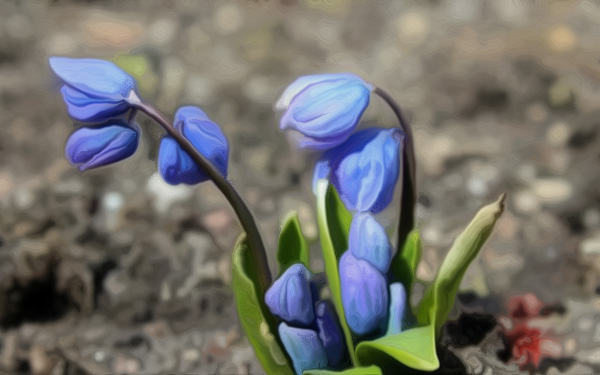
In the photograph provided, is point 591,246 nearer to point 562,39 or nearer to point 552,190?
point 552,190

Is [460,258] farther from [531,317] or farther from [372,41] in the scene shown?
[372,41]

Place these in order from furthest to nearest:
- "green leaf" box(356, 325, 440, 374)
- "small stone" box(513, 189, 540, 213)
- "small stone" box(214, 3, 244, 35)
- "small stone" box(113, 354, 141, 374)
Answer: "small stone" box(214, 3, 244, 35) < "small stone" box(513, 189, 540, 213) < "small stone" box(113, 354, 141, 374) < "green leaf" box(356, 325, 440, 374)

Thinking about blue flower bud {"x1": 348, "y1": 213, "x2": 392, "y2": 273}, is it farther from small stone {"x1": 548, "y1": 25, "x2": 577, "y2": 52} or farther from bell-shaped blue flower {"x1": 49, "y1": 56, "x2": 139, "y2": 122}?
small stone {"x1": 548, "y1": 25, "x2": 577, "y2": 52}

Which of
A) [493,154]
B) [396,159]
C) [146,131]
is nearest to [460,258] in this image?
[396,159]

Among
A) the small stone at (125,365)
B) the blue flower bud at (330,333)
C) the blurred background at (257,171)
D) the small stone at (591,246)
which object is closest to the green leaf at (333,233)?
the blue flower bud at (330,333)

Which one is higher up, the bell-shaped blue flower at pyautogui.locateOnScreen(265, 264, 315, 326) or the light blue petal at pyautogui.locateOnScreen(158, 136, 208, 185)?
the light blue petal at pyautogui.locateOnScreen(158, 136, 208, 185)

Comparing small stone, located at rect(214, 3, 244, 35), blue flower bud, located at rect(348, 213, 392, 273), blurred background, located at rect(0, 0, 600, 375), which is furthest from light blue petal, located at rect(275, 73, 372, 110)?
small stone, located at rect(214, 3, 244, 35)
